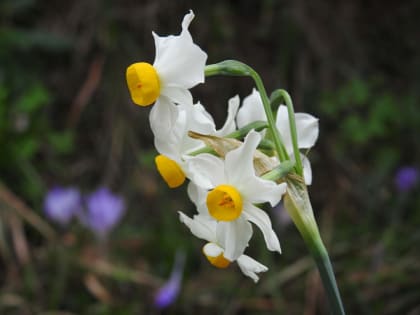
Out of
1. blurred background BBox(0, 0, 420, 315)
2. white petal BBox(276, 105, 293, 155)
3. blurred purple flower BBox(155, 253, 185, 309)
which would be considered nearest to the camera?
white petal BBox(276, 105, 293, 155)

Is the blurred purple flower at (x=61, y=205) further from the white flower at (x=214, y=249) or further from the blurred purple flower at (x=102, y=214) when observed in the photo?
the white flower at (x=214, y=249)

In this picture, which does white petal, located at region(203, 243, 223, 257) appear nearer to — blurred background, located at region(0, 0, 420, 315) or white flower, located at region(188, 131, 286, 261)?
white flower, located at region(188, 131, 286, 261)

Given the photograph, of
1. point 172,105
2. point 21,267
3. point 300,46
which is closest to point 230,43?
point 300,46

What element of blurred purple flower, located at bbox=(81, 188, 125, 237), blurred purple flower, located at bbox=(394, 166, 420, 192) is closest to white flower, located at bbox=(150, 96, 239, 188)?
blurred purple flower, located at bbox=(81, 188, 125, 237)

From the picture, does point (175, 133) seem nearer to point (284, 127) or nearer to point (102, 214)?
point (284, 127)

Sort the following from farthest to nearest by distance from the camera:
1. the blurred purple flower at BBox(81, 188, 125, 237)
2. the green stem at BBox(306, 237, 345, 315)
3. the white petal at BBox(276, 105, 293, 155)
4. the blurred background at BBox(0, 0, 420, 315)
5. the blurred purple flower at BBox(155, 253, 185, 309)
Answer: the blurred purple flower at BBox(81, 188, 125, 237) < the blurred background at BBox(0, 0, 420, 315) < the blurred purple flower at BBox(155, 253, 185, 309) < the white petal at BBox(276, 105, 293, 155) < the green stem at BBox(306, 237, 345, 315)

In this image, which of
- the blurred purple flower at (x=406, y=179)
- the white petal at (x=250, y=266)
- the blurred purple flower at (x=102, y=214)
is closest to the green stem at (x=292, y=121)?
the white petal at (x=250, y=266)
